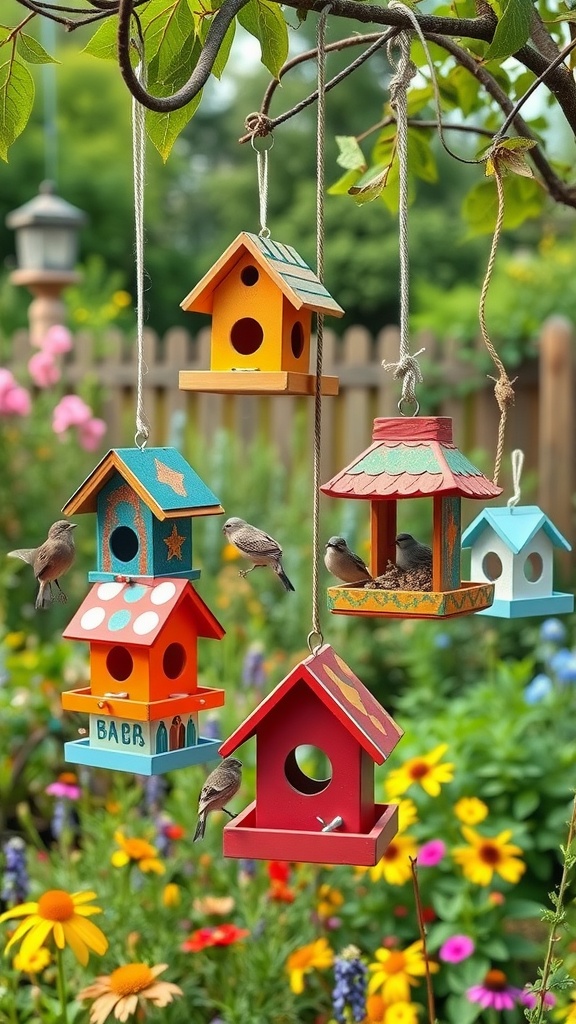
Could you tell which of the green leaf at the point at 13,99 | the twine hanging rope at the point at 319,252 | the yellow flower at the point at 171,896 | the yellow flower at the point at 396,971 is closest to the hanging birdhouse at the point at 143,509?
the twine hanging rope at the point at 319,252

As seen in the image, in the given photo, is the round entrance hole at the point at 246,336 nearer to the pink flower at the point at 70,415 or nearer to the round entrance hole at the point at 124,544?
the round entrance hole at the point at 124,544

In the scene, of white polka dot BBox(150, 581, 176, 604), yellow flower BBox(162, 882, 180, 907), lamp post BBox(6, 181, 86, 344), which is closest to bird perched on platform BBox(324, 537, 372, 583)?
white polka dot BBox(150, 581, 176, 604)

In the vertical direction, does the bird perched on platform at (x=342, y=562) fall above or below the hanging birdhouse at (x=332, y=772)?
above

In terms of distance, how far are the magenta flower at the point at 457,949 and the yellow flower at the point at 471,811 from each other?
0.28 m

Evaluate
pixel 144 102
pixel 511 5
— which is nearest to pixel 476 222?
pixel 511 5

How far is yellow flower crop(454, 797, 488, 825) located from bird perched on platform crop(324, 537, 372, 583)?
3.93ft

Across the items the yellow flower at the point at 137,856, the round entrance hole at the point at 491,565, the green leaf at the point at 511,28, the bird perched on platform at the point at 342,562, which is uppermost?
the green leaf at the point at 511,28

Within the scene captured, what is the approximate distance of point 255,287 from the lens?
1.99 m

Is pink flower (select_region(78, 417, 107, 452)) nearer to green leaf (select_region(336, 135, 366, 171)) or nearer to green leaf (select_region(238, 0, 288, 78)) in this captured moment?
green leaf (select_region(336, 135, 366, 171))

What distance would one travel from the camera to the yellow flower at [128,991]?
2.22 m

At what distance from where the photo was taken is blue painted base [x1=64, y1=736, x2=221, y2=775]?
1.89 metres

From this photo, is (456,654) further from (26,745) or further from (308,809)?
(308,809)

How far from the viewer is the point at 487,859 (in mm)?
2889

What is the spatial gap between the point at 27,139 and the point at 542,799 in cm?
1923
